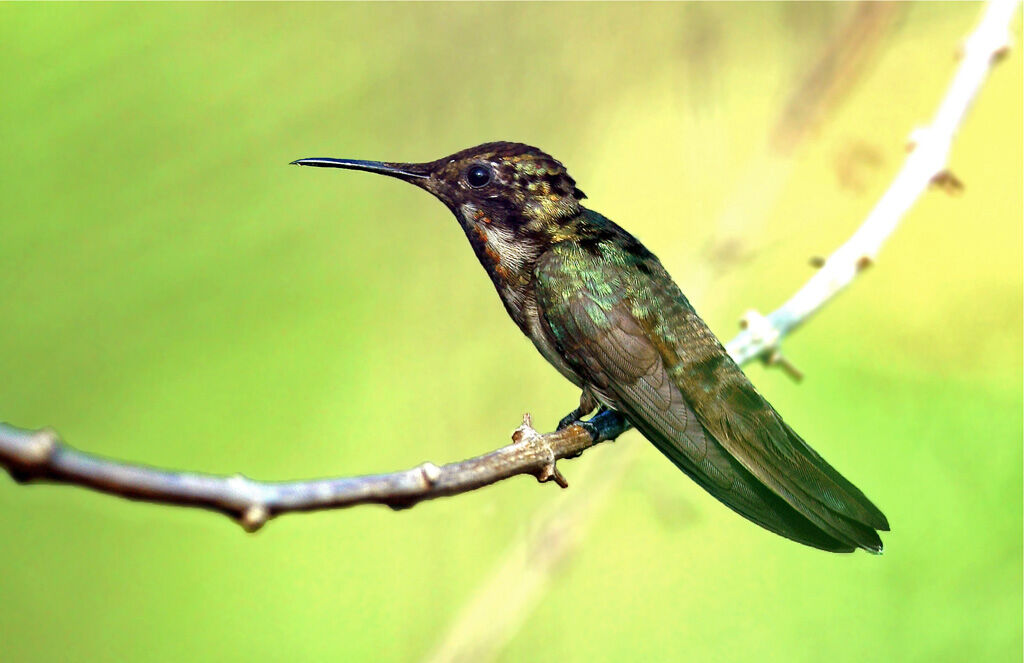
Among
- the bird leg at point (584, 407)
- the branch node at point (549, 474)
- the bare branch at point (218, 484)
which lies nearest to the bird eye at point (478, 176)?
the bird leg at point (584, 407)

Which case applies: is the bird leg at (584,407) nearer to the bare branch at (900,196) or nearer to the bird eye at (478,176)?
the bare branch at (900,196)

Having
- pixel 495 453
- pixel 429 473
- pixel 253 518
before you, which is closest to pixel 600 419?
pixel 495 453

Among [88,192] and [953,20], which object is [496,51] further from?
[953,20]

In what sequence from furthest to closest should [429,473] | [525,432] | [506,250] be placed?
[506,250] < [525,432] < [429,473]

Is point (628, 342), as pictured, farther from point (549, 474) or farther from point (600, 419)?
point (549, 474)

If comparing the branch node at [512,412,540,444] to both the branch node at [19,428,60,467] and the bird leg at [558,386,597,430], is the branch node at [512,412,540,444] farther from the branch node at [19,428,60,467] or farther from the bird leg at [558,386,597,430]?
the branch node at [19,428,60,467]

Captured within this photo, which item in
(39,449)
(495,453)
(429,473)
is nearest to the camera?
(39,449)

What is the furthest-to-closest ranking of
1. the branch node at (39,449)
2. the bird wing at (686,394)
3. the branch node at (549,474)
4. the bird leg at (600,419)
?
1. the bird leg at (600,419)
2. the bird wing at (686,394)
3. the branch node at (549,474)
4. the branch node at (39,449)
